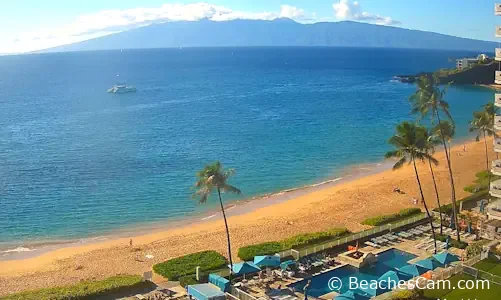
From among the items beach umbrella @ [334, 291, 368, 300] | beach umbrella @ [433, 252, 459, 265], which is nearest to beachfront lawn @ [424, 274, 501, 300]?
beach umbrella @ [334, 291, 368, 300]

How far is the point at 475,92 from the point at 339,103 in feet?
134

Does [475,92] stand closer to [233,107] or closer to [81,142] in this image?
[233,107]

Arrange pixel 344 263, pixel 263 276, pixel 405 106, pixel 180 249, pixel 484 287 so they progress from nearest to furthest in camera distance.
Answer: pixel 484 287 → pixel 263 276 → pixel 344 263 → pixel 180 249 → pixel 405 106

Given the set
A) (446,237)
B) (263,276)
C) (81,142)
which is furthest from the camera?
(81,142)

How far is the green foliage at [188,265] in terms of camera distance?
99.0 feet

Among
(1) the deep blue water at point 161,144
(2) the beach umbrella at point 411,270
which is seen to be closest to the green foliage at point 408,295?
(2) the beach umbrella at point 411,270

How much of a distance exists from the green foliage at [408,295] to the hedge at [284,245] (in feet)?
33.5

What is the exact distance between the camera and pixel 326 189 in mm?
55125

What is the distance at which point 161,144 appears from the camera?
249ft

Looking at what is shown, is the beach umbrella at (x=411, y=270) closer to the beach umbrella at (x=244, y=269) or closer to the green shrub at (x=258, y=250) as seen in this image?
the beach umbrella at (x=244, y=269)

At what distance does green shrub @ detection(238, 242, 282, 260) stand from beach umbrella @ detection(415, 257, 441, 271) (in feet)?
29.5

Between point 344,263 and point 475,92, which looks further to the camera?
point 475,92

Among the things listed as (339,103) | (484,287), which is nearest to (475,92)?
(339,103)

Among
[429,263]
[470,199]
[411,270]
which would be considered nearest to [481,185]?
[470,199]
